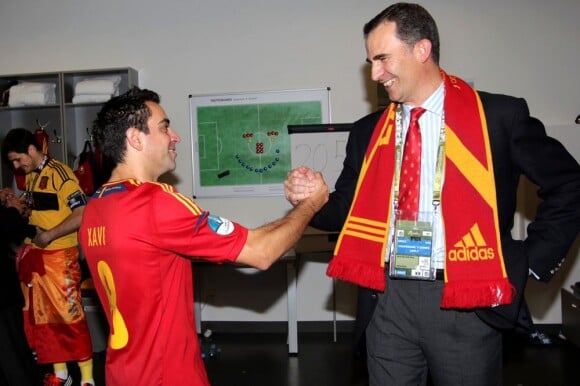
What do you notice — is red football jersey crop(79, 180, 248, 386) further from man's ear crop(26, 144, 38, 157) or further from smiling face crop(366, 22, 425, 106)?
man's ear crop(26, 144, 38, 157)

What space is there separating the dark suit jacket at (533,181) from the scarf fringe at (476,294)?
0.14 ft

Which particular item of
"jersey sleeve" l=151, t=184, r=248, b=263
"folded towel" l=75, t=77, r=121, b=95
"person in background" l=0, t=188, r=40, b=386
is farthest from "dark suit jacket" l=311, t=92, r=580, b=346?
"folded towel" l=75, t=77, r=121, b=95

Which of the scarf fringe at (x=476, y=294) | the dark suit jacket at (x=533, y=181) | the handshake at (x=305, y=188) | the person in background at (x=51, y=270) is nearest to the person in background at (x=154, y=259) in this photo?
the handshake at (x=305, y=188)

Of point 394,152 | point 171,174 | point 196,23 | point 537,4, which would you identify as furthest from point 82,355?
point 537,4

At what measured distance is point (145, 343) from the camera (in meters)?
1.47

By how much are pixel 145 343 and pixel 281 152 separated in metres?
3.23

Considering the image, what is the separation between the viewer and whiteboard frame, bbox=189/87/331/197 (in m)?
4.51

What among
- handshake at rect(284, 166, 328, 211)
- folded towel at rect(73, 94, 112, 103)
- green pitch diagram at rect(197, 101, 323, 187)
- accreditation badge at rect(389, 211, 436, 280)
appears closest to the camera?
accreditation badge at rect(389, 211, 436, 280)

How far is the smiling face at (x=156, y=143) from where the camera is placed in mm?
1642

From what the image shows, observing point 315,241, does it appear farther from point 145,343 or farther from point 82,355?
point 145,343

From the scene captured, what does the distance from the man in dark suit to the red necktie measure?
0.02 m

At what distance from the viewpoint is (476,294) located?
1473 mm

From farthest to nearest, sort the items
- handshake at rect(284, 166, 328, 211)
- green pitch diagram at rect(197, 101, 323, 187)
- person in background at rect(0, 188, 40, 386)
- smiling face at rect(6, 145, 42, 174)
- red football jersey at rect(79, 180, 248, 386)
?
1. green pitch diagram at rect(197, 101, 323, 187)
2. smiling face at rect(6, 145, 42, 174)
3. person in background at rect(0, 188, 40, 386)
4. handshake at rect(284, 166, 328, 211)
5. red football jersey at rect(79, 180, 248, 386)

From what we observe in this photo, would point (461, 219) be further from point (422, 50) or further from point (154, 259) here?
point (154, 259)
